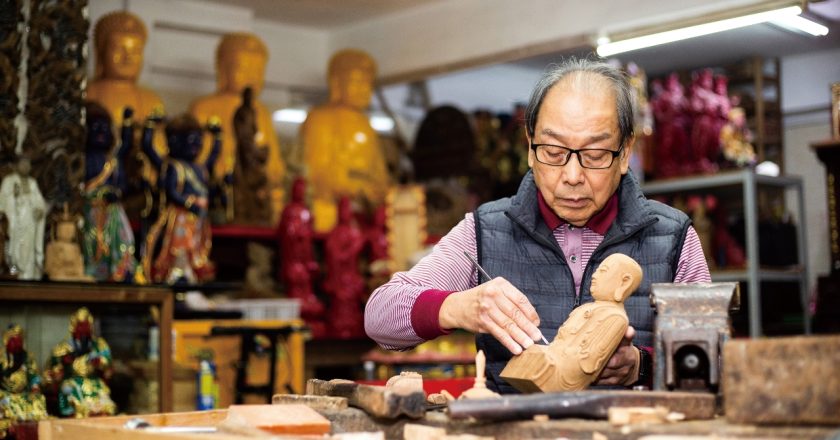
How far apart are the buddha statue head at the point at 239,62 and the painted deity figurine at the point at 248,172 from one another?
51 centimetres

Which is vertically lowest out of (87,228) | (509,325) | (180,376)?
(180,376)

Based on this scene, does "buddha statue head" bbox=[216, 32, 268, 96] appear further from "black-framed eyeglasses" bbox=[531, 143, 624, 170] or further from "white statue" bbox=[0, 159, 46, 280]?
"black-framed eyeglasses" bbox=[531, 143, 624, 170]

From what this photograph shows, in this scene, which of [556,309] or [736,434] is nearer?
[736,434]

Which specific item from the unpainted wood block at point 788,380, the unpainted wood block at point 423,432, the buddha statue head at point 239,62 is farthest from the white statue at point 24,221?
the unpainted wood block at point 788,380

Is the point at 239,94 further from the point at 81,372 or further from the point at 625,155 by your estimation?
the point at 625,155

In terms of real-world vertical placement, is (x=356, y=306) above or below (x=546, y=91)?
below

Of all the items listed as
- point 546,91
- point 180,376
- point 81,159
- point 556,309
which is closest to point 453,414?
point 556,309

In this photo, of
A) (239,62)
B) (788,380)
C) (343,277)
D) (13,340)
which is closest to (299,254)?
(343,277)

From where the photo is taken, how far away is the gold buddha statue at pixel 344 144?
22.3 ft

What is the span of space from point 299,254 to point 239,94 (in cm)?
123

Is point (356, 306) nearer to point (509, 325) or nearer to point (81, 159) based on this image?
point (81, 159)

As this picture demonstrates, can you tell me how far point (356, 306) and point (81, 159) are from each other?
261 centimetres

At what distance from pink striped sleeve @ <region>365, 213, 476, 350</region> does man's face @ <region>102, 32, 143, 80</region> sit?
14.3 ft

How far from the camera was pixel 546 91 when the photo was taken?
1980 millimetres
